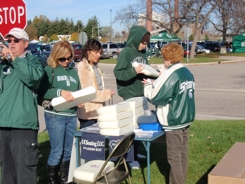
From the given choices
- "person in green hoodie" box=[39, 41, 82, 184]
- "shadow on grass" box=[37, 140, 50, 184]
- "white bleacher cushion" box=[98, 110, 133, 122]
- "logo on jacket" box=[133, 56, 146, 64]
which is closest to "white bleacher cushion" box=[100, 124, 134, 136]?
"white bleacher cushion" box=[98, 110, 133, 122]

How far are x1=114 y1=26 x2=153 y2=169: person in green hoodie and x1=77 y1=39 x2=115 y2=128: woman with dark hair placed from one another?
274 mm

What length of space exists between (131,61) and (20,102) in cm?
200

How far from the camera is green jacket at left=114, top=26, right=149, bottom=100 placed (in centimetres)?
523

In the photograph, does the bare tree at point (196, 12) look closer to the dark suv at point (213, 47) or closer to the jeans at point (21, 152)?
the dark suv at point (213, 47)

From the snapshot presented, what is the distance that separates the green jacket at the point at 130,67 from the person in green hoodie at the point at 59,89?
694 millimetres

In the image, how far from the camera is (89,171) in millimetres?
4137

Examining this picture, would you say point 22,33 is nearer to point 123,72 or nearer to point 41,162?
point 123,72

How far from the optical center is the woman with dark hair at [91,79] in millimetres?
5145

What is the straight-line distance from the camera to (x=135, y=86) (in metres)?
5.50

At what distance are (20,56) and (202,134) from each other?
4657 mm

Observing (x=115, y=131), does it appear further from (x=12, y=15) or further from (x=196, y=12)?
(x=196, y=12)

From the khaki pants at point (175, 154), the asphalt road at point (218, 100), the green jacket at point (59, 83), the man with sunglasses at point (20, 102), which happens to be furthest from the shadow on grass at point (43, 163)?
the khaki pants at point (175, 154)

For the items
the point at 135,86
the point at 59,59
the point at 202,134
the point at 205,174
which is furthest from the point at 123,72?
the point at 202,134

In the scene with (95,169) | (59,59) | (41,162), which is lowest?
(41,162)
